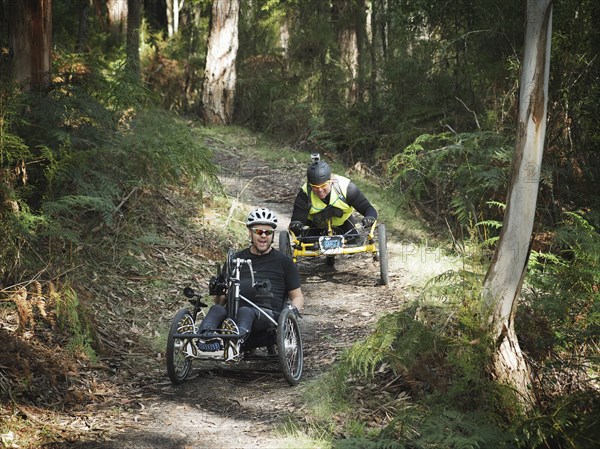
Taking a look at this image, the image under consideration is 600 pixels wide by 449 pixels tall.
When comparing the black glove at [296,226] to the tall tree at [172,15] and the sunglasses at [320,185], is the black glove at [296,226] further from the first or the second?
the tall tree at [172,15]

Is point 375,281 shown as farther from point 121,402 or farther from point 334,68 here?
point 334,68

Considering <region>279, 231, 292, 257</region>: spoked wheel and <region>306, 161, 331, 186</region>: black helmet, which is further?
<region>279, 231, 292, 257</region>: spoked wheel

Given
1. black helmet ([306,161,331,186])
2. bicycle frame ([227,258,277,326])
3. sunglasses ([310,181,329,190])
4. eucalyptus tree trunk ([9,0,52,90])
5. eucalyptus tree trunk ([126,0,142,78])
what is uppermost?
eucalyptus tree trunk ([126,0,142,78])

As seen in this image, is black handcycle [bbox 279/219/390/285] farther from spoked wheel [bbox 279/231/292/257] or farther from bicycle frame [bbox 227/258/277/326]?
bicycle frame [bbox 227/258/277/326]

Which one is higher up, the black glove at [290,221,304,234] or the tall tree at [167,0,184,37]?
the tall tree at [167,0,184,37]

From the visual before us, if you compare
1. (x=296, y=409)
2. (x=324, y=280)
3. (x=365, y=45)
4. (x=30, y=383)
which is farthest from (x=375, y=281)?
(x=365, y=45)

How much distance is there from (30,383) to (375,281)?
17.4ft

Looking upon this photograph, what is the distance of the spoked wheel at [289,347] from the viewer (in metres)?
6.57

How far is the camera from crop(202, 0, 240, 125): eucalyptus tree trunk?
1889cm

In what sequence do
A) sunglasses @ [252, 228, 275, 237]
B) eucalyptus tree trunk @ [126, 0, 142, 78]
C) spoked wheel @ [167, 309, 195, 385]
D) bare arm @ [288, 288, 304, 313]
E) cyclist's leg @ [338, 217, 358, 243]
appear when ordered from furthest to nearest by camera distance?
eucalyptus tree trunk @ [126, 0, 142, 78] < cyclist's leg @ [338, 217, 358, 243] < sunglasses @ [252, 228, 275, 237] < bare arm @ [288, 288, 304, 313] < spoked wheel @ [167, 309, 195, 385]

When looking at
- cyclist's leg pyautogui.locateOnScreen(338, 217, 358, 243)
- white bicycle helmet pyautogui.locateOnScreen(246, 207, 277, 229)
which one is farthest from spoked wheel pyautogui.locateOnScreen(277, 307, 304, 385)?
cyclist's leg pyautogui.locateOnScreen(338, 217, 358, 243)

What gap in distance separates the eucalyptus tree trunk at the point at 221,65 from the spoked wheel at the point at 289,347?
13.2 meters

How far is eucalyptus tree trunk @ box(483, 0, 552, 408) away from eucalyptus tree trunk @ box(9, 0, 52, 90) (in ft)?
19.4

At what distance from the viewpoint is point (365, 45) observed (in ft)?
67.8
